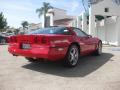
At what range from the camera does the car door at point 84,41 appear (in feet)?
25.4

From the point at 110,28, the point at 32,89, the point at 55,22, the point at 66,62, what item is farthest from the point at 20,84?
the point at 55,22

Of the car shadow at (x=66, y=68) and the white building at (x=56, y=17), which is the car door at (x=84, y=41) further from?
the white building at (x=56, y=17)

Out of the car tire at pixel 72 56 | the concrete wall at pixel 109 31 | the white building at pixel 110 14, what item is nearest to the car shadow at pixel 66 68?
the car tire at pixel 72 56

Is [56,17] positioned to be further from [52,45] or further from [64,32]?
[52,45]

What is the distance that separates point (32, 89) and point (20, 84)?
0.49 meters

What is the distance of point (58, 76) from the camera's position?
602 cm

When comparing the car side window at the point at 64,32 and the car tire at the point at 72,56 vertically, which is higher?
the car side window at the point at 64,32

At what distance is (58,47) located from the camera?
6.34 meters

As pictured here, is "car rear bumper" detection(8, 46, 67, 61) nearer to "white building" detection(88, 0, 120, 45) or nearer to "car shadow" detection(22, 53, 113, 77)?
"car shadow" detection(22, 53, 113, 77)

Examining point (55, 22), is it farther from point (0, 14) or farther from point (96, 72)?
point (96, 72)

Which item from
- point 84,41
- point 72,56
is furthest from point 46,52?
point 84,41

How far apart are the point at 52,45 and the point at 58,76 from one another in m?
→ 0.88

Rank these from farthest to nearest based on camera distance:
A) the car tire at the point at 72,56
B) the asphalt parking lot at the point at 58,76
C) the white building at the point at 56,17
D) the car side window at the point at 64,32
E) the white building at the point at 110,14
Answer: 1. the white building at the point at 56,17
2. the white building at the point at 110,14
3. the car side window at the point at 64,32
4. the car tire at the point at 72,56
5. the asphalt parking lot at the point at 58,76

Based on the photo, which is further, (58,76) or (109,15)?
(109,15)
